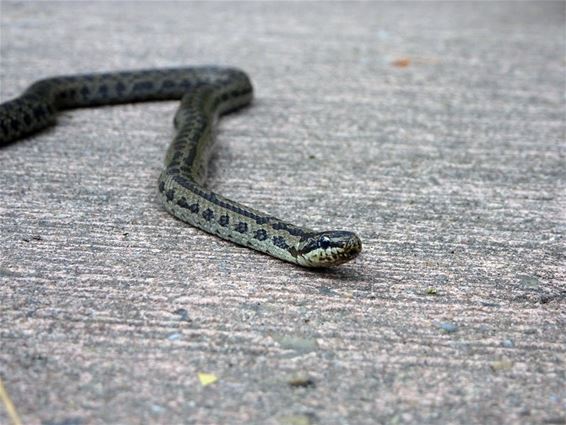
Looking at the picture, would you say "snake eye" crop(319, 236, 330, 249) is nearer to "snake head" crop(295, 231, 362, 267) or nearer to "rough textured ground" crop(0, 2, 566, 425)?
"snake head" crop(295, 231, 362, 267)

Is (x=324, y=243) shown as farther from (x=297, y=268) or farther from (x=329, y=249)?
(x=297, y=268)

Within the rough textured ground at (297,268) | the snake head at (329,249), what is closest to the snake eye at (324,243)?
the snake head at (329,249)

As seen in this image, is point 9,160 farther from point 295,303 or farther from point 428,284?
point 428,284

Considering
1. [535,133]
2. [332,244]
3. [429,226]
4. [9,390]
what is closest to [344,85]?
[535,133]

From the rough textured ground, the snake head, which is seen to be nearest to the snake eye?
the snake head

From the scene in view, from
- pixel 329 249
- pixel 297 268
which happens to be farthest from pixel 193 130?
pixel 329 249

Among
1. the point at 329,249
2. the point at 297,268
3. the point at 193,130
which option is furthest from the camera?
the point at 193,130
